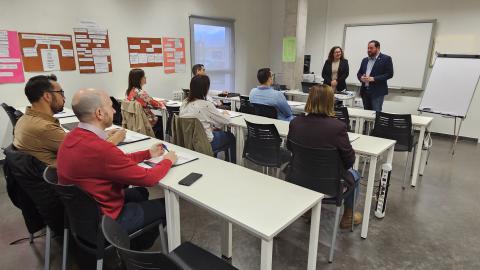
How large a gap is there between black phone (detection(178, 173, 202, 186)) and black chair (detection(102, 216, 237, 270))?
0.32 meters

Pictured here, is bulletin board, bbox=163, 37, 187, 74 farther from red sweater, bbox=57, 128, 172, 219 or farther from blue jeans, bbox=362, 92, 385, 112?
red sweater, bbox=57, 128, 172, 219

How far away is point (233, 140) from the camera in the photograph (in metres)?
3.54

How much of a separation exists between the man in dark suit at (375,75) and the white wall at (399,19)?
1.64m

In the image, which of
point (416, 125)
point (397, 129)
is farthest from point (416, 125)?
point (397, 129)

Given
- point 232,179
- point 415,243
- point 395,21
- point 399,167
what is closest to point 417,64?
point 395,21

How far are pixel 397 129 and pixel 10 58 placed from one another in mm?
4881

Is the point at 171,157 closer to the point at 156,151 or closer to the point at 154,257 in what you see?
the point at 156,151

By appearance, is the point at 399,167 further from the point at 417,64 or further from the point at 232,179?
the point at 232,179

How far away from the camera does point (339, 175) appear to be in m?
2.03

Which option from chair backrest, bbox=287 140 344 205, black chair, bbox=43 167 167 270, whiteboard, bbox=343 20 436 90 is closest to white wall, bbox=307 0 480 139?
whiteboard, bbox=343 20 436 90

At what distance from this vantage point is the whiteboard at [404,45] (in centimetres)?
555

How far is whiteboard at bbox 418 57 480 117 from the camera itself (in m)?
4.59

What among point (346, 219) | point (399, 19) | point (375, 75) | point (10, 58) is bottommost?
point (346, 219)

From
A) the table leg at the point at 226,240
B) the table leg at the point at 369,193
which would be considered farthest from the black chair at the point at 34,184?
the table leg at the point at 369,193
